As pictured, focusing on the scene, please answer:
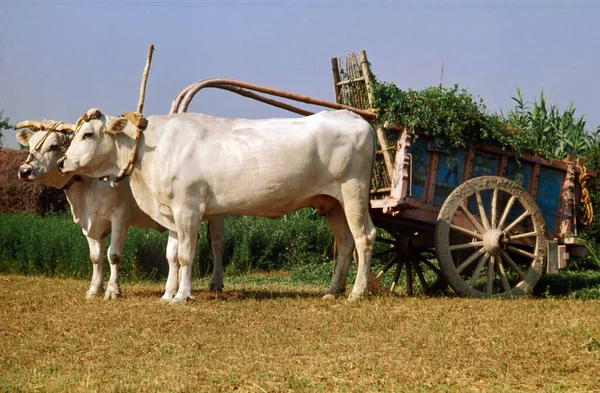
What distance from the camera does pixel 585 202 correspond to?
10070 mm

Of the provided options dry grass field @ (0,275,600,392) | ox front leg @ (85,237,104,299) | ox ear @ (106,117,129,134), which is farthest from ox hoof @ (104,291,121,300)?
ox ear @ (106,117,129,134)

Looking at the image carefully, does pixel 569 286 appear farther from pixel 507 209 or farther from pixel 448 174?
pixel 448 174

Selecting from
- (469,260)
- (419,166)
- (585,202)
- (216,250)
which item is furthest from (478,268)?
(216,250)

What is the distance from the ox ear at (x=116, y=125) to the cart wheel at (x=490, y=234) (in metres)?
3.56

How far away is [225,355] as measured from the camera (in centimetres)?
639

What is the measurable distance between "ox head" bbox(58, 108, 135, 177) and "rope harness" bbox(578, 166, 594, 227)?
5268 millimetres

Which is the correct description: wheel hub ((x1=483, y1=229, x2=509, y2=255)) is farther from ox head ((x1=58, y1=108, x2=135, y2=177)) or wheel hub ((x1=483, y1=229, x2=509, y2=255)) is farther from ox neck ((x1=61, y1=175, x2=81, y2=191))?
ox neck ((x1=61, y1=175, x2=81, y2=191))

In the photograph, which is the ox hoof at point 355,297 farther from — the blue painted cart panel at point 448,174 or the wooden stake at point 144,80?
A: the wooden stake at point 144,80

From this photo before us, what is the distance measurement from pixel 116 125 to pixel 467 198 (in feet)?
13.0

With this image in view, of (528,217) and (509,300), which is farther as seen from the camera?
(528,217)

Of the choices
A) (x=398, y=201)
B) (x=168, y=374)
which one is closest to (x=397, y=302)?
(x=398, y=201)

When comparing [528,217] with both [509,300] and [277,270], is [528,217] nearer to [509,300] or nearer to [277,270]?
[509,300]

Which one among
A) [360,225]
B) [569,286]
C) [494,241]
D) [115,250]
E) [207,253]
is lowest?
[207,253]

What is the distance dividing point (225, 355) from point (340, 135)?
3.32m
